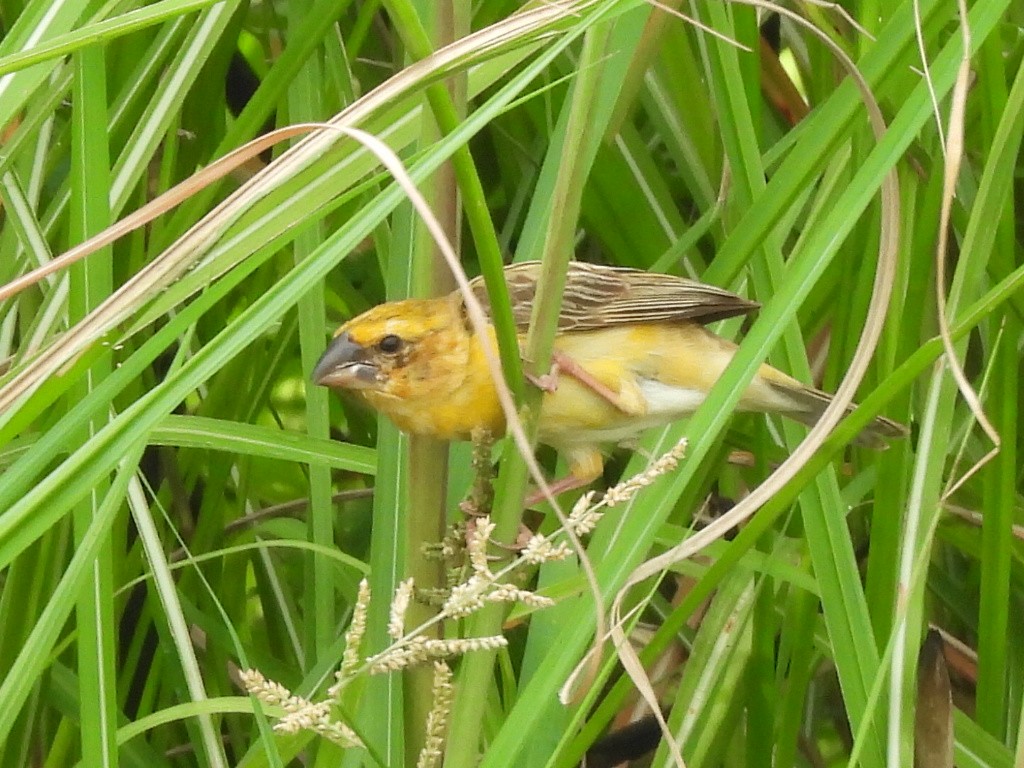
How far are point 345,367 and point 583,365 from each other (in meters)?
0.39

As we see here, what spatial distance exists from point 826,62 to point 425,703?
Answer: 3.06 feet

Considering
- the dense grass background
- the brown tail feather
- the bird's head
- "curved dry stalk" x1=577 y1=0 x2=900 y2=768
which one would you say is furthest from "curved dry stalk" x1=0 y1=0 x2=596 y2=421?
the brown tail feather

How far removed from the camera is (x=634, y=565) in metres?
1.07

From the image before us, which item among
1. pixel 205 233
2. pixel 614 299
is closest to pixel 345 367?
pixel 614 299

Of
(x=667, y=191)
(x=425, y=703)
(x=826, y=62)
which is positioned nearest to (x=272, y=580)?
(x=425, y=703)

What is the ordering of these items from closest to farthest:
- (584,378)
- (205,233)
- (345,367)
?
(205,233) < (345,367) < (584,378)

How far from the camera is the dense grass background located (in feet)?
3.12

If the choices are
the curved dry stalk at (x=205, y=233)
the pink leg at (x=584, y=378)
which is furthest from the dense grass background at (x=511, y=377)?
the pink leg at (x=584, y=378)

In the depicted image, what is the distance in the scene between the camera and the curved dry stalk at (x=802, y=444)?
3.37ft

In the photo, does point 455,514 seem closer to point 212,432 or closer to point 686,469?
point 212,432

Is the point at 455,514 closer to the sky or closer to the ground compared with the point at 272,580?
closer to the sky

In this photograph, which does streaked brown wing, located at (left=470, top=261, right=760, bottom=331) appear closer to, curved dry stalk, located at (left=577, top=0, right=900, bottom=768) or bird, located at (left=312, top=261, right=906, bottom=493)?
bird, located at (left=312, top=261, right=906, bottom=493)

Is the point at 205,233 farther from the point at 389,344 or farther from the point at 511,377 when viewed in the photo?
the point at 389,344

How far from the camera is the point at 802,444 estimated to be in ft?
3.57
